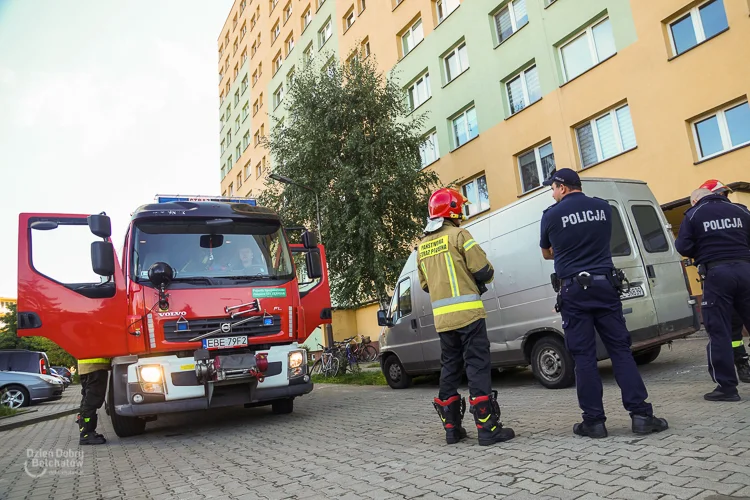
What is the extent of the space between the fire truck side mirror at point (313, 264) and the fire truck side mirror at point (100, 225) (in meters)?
2.63

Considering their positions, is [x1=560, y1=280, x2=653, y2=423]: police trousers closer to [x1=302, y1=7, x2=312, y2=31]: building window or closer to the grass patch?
the grass patch

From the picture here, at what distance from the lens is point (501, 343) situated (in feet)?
25.2

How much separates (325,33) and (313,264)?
26.0 metres

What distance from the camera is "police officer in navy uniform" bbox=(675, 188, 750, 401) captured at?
4613 mm

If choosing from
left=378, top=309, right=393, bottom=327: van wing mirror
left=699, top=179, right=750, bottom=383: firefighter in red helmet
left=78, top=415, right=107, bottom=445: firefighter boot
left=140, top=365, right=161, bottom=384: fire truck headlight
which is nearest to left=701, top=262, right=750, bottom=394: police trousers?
left=699, top=179, right=750, bottom=383: firefighter in red helmet

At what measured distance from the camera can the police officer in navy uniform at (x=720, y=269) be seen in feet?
15.1

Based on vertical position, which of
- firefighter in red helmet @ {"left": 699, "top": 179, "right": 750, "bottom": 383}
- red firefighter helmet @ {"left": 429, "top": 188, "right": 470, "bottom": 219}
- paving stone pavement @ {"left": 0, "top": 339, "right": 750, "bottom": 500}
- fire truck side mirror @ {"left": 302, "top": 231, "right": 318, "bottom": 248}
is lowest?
paving stone pavement @ {"left": 0, "top": 339, "right": 750, "bottom": 500}

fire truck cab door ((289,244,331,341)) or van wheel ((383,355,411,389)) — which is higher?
fire truck cab door ((289,244,331,341))

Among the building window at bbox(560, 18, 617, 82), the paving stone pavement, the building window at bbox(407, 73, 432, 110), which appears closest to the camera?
the paving stone pavement

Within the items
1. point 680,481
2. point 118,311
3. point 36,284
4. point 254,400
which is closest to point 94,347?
point 118,311

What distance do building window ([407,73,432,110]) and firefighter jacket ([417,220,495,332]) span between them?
17.5 meters

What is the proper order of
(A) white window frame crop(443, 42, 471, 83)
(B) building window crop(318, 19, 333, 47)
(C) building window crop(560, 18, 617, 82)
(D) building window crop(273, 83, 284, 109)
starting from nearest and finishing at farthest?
(C) building window crop(560, 18, 617, 82) → (A) white window frame crop(443, 42, 471, 83) → (B) building window crop(318, 19, 333, 47) → (D) building window crop(273, 83, 284, 109)

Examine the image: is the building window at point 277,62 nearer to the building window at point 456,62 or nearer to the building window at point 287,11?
the building window at point 287,11

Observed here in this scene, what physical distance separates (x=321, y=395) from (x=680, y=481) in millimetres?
8205
